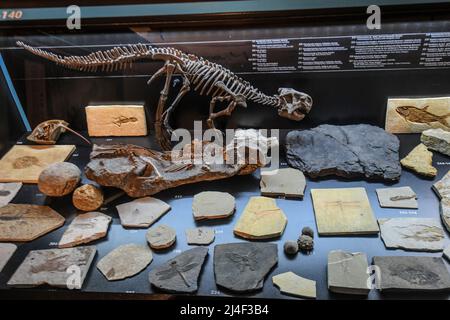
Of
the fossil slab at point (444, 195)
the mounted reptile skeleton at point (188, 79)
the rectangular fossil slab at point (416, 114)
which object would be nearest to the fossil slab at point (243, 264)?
the fossil slab at point (444, 195)

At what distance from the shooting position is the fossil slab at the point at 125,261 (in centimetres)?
317

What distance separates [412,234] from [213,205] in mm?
1511

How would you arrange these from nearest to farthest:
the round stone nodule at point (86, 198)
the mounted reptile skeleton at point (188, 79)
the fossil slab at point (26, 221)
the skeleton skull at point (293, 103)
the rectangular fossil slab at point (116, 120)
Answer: the fossil slab at point (26, 221) < the round stone nodule at point (86, 198) < the mounted reptile skeleton at point (188, 79) < the skeleton skull at point (293, 103) < the rectangular fossil slab at point (116, 120)

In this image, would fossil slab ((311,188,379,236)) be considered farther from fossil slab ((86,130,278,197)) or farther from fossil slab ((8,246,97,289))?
fossil slab ((8,246,97,289))

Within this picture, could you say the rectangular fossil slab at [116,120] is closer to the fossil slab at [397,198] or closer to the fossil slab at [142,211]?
the fossil slab at [142,211]

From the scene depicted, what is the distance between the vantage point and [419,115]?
4328mm

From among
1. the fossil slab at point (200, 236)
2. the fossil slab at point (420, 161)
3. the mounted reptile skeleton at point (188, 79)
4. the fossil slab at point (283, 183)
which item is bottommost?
the fossil slab at point (200, 236)

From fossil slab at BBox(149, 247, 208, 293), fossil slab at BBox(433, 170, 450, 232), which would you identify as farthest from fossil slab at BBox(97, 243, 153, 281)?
fossil slab at BBox(433, 170, 450, 232)

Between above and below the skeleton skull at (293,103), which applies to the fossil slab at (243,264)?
below

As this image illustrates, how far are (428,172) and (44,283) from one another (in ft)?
10.3

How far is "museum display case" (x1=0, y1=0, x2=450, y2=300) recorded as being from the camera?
3.16 meters

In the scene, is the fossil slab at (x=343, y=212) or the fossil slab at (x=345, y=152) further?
the fossil slab at (x=345, y=152)

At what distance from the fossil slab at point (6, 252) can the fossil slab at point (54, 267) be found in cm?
15

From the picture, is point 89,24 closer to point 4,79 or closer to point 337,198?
point 4,79
